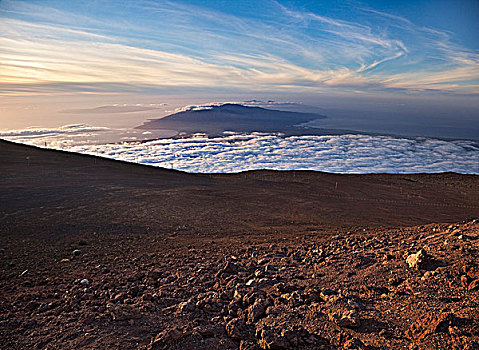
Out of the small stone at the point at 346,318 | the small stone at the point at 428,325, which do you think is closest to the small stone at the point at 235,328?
the small stone at the point at 346,318

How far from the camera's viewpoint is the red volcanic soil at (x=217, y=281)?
7.98ft

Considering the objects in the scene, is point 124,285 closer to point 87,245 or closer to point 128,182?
point 87,245

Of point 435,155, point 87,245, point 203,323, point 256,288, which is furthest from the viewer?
point 435,155

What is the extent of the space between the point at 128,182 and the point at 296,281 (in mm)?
10352

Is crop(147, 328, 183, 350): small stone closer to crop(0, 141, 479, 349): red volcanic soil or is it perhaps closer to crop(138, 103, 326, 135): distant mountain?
crop(0, 141, 479, 349): red volcanic soil

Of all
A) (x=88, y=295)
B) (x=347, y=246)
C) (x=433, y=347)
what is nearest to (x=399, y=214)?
(x=347, y=246)

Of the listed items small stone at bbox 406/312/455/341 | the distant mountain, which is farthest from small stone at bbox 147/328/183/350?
the distant mountain

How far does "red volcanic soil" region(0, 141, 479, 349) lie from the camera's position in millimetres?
2432

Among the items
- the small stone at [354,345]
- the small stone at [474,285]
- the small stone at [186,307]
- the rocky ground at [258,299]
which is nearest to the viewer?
the small stone at [354,345]

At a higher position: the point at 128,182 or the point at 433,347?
the point at 433,347

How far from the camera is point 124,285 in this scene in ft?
12.3

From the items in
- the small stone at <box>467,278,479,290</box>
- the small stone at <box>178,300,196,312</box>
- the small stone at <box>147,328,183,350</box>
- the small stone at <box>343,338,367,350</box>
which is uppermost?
the small stone at <box>467,278,479,290</box>

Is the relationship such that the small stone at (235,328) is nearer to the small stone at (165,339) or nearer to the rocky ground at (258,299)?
the rocky ground at (258,299)

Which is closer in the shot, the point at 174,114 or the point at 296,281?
the point at 296,281
